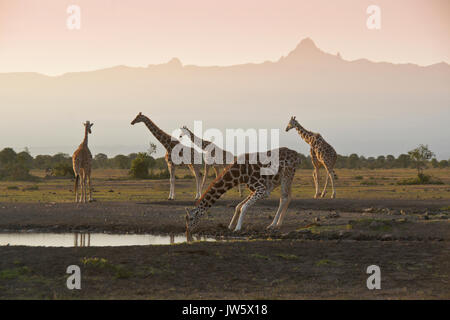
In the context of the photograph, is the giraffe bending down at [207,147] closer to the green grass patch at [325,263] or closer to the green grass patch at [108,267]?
the green grass patch at [325,263]

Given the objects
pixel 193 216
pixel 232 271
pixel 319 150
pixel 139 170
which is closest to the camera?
pixel 232 271

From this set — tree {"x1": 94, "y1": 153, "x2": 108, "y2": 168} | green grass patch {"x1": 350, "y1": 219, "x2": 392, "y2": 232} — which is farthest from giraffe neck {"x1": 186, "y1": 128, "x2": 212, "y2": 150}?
tree {"x1": 94, "y1": 153, "x2": 108, "y2": 168}

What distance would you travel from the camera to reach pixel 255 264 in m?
12.9

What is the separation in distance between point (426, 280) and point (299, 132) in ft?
60.8

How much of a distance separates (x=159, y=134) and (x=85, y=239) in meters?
11.1

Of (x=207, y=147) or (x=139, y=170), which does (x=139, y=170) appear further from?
(x=207, y=147)

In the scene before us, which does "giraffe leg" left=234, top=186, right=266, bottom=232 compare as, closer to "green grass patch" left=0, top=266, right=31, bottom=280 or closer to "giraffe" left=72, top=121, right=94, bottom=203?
"green grass patch" left=0, top=266, right=31, bottom=280

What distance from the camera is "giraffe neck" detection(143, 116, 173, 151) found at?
28562 mm

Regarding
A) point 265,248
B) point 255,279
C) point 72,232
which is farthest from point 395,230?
point 72,232

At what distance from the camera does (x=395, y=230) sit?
1781cm

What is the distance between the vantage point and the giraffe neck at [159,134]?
28.6 metres

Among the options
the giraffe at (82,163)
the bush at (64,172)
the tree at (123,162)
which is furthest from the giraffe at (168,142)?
the tree at (123,162)

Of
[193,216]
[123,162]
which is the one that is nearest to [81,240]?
[193,216]
